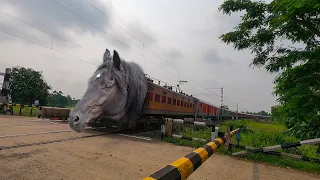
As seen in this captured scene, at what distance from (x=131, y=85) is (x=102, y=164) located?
412 cm

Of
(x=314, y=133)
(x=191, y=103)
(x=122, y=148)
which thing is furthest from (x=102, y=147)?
(x=191, y=103)

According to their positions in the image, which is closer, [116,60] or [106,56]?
[116,60]

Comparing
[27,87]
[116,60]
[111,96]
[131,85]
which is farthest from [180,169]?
[27,87]

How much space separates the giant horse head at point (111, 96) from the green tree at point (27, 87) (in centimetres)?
3261

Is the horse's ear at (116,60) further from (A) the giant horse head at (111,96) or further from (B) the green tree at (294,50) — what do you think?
(B) the green tree at (294,50)

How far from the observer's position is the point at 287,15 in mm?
5969

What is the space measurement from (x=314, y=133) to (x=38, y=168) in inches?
488

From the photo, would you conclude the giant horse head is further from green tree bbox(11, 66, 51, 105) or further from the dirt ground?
green tree bbox(11, 66, 51, 105)

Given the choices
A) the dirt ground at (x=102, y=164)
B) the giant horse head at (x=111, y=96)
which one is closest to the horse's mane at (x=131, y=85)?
the giant horse head at (x=111, y=96)

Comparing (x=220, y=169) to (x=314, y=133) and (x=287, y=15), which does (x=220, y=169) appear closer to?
(x=287, y=15)

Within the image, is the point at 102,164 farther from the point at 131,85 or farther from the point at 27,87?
the point at 27,87

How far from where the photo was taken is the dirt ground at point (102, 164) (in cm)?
403

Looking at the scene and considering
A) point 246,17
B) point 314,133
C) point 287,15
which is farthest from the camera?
point 314,133

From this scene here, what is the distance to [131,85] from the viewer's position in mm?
8508
